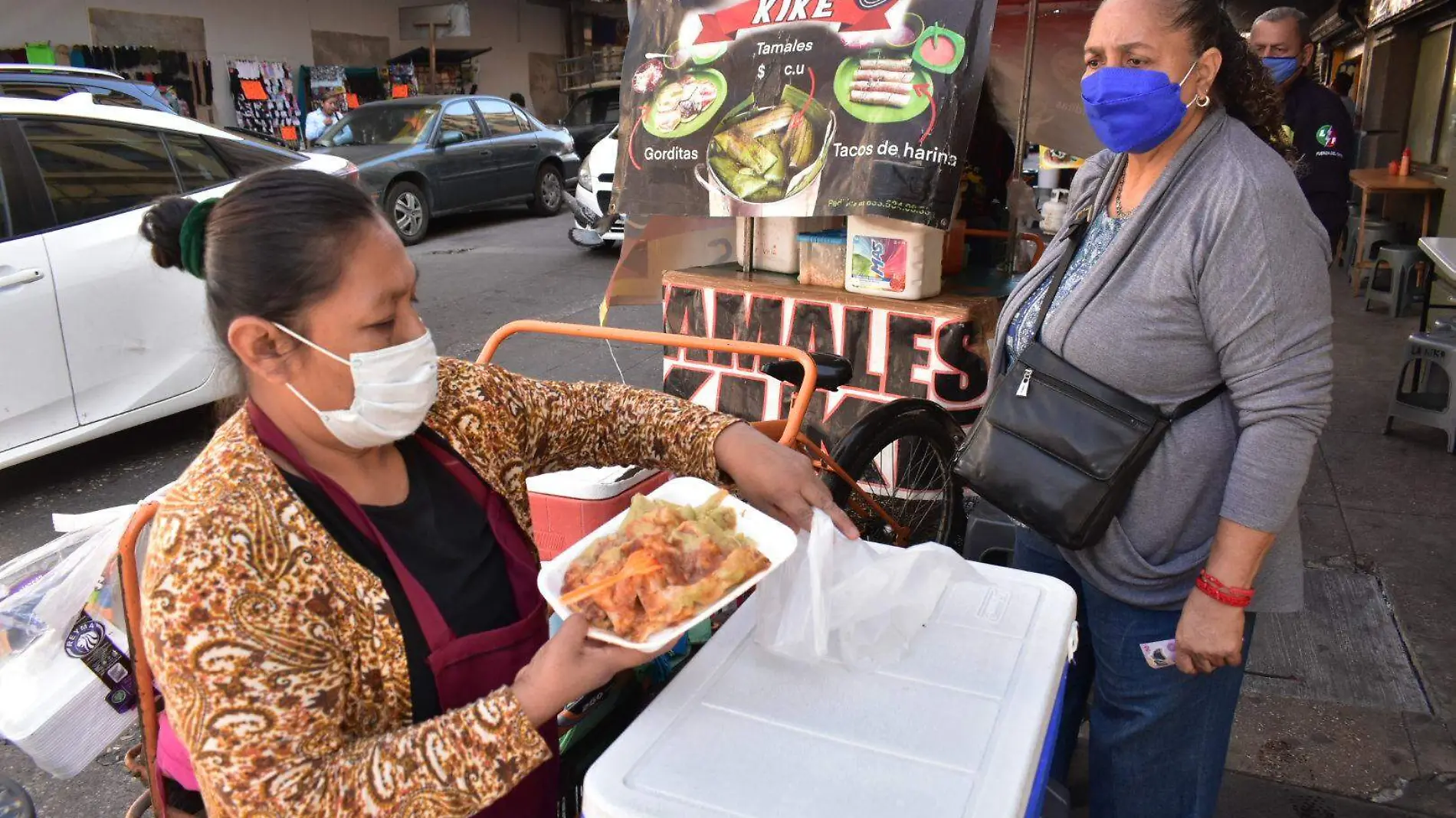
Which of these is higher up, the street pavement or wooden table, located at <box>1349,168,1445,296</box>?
wooden table, located at <box>1349,168,1445,296</box>

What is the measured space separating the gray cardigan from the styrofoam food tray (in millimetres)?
737

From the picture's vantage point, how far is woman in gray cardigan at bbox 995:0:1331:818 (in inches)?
63.7

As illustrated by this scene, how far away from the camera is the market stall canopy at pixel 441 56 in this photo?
1856 cm

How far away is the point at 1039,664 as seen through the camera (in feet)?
4.66

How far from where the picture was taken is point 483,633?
4.92ft

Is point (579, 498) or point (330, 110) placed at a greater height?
point (330, 110)

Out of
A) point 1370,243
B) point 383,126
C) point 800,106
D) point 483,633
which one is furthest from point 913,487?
point 383,126

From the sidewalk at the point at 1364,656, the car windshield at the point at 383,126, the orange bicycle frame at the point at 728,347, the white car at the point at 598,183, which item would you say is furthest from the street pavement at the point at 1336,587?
the car windshield at the point at 383,126

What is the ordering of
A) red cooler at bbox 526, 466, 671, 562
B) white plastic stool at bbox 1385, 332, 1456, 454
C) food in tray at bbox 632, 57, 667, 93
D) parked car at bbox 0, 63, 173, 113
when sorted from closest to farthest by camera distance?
red cooler at bbox 526, 466, 671, 562, food in tray at bbox 632, 57, 667, 93, white plastic stool at bbox 1385, 332, 1456, 454, parked car at bbox 0, 63, 173, 113

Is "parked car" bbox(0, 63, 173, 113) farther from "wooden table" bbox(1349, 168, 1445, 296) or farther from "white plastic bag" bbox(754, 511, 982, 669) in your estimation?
"wooden table" bbox(1349, 168, 1445, 296)

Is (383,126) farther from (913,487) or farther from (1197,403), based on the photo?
(1197,403)

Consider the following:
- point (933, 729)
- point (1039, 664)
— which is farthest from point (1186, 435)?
point (933, 729)

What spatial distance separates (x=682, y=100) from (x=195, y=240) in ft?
9.79

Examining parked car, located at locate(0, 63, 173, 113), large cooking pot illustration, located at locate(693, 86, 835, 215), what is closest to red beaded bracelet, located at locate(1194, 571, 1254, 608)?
large cooking pot illustration, located at locate(693, 86, 835, 215)
